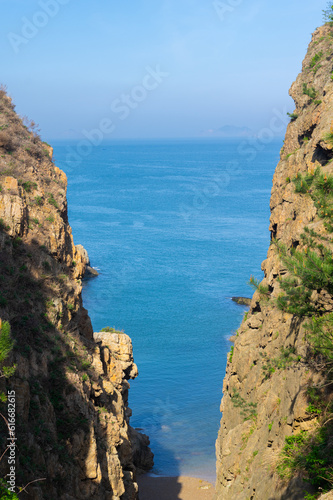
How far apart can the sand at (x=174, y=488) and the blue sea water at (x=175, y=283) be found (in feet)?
5.24

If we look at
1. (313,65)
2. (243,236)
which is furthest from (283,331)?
(243,236)

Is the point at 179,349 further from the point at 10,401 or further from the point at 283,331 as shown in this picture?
the point at 10,401

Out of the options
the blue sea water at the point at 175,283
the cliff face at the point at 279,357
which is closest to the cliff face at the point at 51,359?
the cliff face at the point at 279,357

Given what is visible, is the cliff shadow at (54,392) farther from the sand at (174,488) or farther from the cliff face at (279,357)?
the sand at (174,488)

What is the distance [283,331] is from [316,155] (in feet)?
25.0

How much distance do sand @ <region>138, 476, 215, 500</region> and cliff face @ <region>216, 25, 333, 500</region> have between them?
7056 millimetres

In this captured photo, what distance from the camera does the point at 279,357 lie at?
14477 mm

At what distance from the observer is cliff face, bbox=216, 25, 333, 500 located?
14445 mm

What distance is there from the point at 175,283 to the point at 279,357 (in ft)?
184

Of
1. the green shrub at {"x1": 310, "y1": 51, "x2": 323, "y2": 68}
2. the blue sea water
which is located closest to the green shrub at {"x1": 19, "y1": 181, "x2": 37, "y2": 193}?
the green shrub at {"x1": 310, "y1": 51, "x2": 323, "y2": 68}

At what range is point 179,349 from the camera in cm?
5238

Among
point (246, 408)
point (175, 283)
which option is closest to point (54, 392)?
point (246, 408)

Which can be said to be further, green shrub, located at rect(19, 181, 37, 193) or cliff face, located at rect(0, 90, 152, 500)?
green shrub, located at rect(19, 181, 37, 193)

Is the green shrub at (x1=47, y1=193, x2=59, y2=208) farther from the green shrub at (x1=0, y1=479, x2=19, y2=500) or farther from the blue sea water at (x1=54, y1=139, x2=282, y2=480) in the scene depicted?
the blue sea water at (x1=54, y1=139, x2=282, y2=480)
